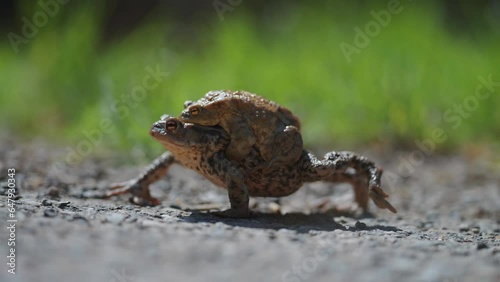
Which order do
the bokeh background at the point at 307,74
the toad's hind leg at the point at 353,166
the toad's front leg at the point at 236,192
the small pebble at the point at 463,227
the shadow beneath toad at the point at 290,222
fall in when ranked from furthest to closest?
the bokeh background at the point at 307,74
the small pebble at the point at 463,227
the toad's hind leg at the point at 353,166
the toad's front leg at the point at 236,192
the shadow beneath toad at the point at 290,222

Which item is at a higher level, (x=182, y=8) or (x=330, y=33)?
(x=182, y=8)

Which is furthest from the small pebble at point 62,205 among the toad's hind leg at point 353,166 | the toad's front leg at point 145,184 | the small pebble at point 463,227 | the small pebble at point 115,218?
the small pebble at point 463,227

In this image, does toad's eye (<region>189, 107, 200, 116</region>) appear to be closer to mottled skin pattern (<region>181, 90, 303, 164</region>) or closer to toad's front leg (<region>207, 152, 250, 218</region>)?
mottled skin pattern (<region>181, 90, 303, 164</region>)

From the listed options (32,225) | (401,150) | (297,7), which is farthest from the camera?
(297,7)

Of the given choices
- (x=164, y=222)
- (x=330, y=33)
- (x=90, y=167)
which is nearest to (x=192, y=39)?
(x=330, y=33)

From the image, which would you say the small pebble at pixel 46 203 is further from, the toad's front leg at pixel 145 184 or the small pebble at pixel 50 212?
the toad's front leg at pixel 145 184

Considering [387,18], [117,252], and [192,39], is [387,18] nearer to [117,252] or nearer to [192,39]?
[192,39]
